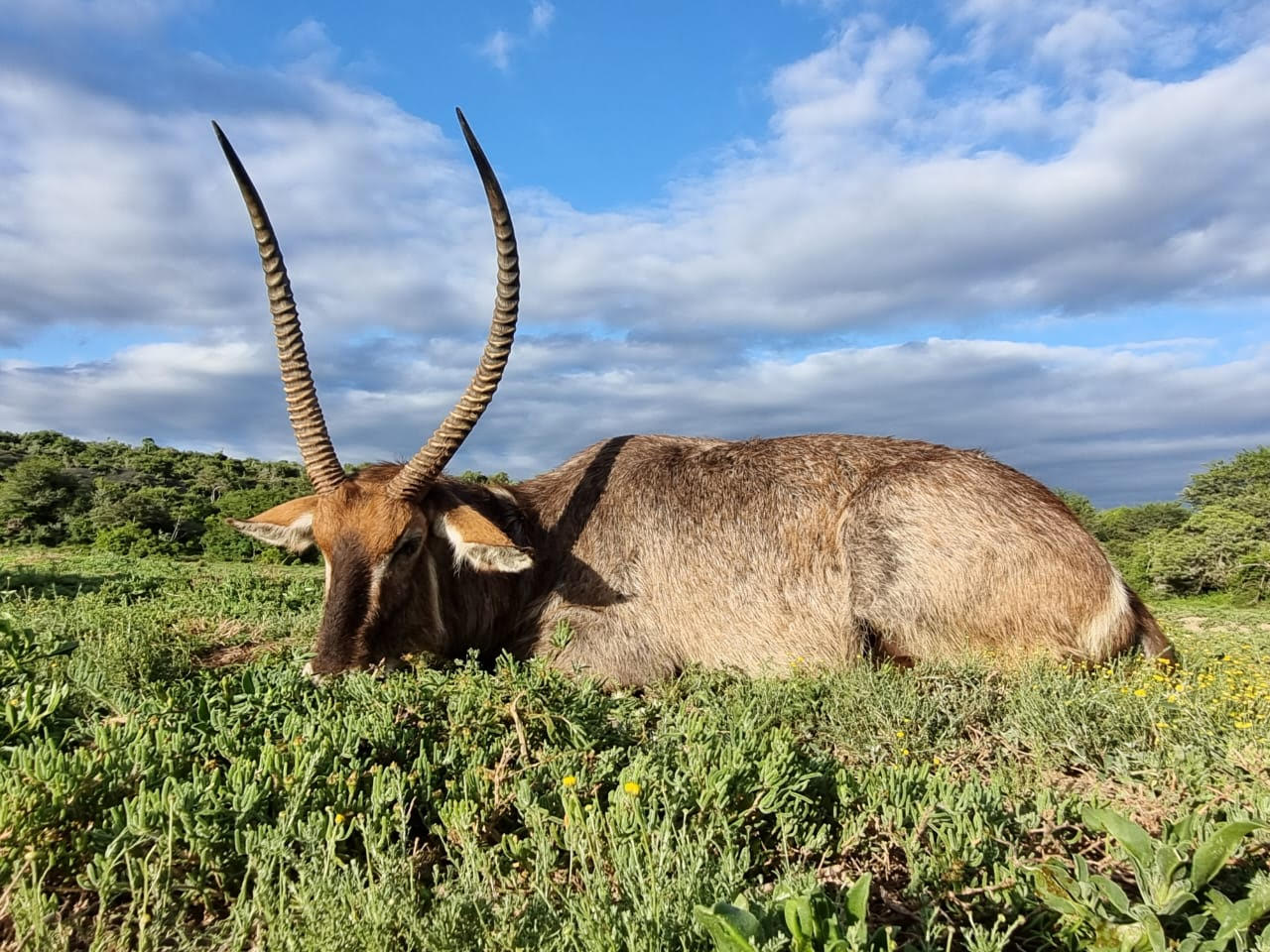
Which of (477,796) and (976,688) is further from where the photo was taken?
(976,688)

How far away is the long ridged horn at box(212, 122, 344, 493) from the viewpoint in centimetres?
474

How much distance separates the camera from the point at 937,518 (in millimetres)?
5023

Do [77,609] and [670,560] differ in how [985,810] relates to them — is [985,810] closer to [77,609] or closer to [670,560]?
[670,560]

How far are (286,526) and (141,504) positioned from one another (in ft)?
51.5

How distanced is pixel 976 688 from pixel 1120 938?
8.32 ft

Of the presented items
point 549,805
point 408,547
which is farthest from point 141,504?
point 549,805

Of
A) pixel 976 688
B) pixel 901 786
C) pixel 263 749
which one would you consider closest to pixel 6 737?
pixel 263 749

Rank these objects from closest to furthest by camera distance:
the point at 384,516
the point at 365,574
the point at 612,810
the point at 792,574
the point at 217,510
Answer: the point at 612,810
the point at 365,574
the point at 384,516
the point at 792,574
the point at 217,510

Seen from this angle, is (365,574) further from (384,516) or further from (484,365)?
(484,365)

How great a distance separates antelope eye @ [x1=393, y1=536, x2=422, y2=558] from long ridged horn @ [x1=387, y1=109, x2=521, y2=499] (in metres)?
0.25

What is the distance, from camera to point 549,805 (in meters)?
2.49

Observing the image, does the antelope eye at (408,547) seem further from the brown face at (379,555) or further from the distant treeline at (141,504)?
the distant treeline at (141,504)

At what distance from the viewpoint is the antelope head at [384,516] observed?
4297 mm

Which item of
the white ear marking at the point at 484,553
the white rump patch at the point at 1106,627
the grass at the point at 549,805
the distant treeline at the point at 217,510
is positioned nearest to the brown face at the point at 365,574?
the white ear marking at the point at 484,553
